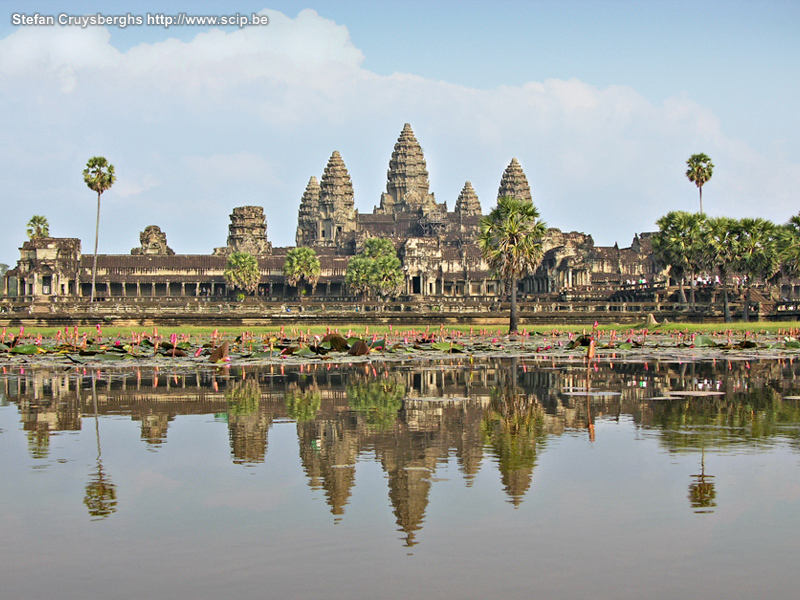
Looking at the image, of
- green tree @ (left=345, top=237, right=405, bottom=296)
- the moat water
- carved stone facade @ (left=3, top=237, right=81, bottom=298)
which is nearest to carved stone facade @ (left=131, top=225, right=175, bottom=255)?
carved stone facade @ (left=3, top=237, right=81, bottom=298)

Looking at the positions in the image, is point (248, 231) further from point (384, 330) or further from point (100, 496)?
point (100, 496)

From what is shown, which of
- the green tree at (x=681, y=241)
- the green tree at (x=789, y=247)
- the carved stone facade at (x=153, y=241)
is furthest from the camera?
the carved stone facade at (x=153, y=241)

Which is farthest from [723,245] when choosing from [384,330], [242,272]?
[242,272]

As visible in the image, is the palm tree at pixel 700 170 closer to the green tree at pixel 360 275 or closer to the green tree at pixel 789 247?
the green tree at pixel 789 247

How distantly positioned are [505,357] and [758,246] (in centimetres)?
4903

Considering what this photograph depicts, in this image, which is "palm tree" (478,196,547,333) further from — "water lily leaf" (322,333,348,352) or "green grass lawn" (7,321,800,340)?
"water lily leaf" (322,333,348,352)

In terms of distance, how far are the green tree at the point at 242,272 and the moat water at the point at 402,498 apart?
120074mm

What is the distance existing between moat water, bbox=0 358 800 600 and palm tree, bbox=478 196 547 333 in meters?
46.8

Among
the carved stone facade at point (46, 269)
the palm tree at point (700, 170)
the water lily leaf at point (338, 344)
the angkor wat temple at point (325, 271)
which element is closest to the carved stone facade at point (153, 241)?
the angkor wat temple at point (325, 271)

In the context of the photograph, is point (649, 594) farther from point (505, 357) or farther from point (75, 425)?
point (505, 357)

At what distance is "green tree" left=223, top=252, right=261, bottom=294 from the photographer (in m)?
142

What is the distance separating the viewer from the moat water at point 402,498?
9.12 m

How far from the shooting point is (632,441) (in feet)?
53.4

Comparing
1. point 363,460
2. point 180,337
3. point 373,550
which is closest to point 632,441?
point 363,460
